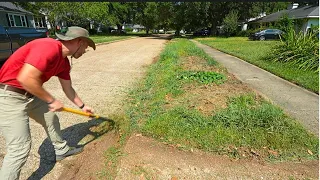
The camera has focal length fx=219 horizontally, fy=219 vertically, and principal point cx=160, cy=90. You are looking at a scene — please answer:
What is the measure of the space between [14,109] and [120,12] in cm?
5007

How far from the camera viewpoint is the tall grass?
8125mm

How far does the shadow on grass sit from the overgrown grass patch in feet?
2.02

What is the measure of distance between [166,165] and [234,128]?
4.19 ft

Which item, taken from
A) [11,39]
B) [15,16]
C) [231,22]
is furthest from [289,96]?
[15,16]

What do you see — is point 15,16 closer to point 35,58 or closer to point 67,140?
point 67,140

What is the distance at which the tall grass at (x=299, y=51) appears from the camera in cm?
812

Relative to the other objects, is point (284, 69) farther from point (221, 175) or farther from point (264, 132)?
point (221, 175)

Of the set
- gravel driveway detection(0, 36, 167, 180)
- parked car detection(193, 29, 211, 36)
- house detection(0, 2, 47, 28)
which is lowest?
parked car detection(193, 29, 211, 36)

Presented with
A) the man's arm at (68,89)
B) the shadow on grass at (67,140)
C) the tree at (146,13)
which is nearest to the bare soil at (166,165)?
the shadow on grass at (67,140)

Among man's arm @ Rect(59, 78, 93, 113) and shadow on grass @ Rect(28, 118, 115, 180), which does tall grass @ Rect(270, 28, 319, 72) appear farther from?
man's arm @ Rect(59, 78, 93, 113)

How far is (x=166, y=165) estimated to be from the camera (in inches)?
103

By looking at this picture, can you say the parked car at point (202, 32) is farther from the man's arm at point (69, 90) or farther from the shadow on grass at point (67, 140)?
the man's arm at point (69, 90)

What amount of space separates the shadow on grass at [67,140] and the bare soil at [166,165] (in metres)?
0.21

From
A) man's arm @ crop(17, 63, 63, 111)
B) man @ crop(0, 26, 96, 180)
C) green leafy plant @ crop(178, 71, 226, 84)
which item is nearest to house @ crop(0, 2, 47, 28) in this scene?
green leafy plant @ crop(178, 71, 226, 84)
